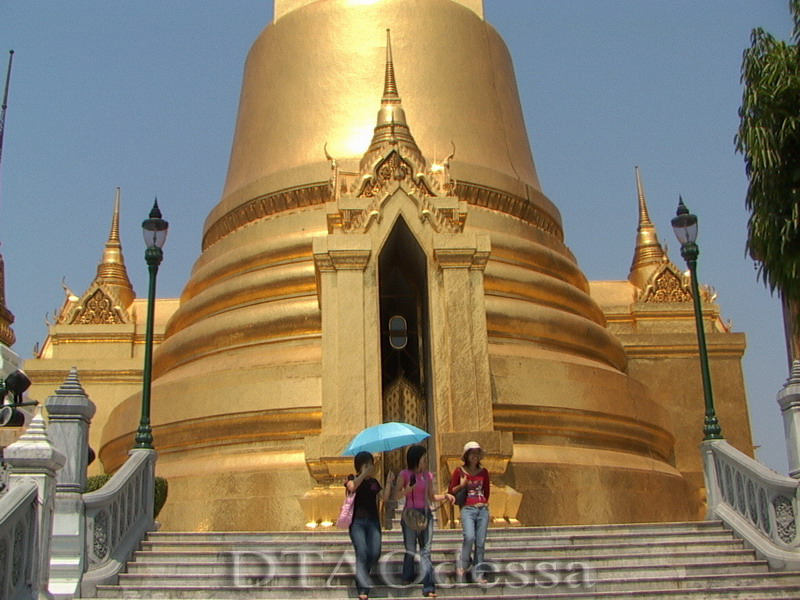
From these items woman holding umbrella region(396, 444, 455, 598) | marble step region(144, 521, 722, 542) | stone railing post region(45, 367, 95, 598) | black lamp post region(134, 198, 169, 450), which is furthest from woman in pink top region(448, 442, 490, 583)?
black lamp post region(134, 198, 169, 450)

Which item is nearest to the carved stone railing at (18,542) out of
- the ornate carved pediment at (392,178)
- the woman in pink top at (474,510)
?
the woman in pink top at (474,510)

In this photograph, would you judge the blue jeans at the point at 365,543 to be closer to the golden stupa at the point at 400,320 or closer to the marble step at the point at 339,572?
the marble step at the point at 339,572

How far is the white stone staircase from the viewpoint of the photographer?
8.91 m

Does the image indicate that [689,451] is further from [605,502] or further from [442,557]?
[442,557]

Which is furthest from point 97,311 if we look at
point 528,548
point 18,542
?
point 18,542

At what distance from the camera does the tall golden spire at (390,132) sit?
639 inches

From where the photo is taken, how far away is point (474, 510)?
8.97 m

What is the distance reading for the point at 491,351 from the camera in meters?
16.9

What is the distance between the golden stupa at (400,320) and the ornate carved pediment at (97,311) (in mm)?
5452

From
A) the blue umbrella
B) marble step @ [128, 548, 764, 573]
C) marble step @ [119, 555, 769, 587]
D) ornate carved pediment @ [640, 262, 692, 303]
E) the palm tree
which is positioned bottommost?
marble step @ [119, 555, 769, 587]

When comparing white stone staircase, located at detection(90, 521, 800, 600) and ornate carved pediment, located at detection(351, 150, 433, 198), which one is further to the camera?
ornate carved pediment, located at detection(351, 150, 433, 198)

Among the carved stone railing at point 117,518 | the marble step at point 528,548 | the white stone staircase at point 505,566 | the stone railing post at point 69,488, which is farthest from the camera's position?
the marble step at point 528,548

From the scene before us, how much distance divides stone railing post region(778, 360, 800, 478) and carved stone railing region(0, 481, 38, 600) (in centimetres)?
729

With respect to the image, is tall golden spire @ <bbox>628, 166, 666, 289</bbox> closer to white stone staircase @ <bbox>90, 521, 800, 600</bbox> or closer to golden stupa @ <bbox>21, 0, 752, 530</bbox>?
golden stupa @ <bbox>21, 0, 752, 530</bbox>
